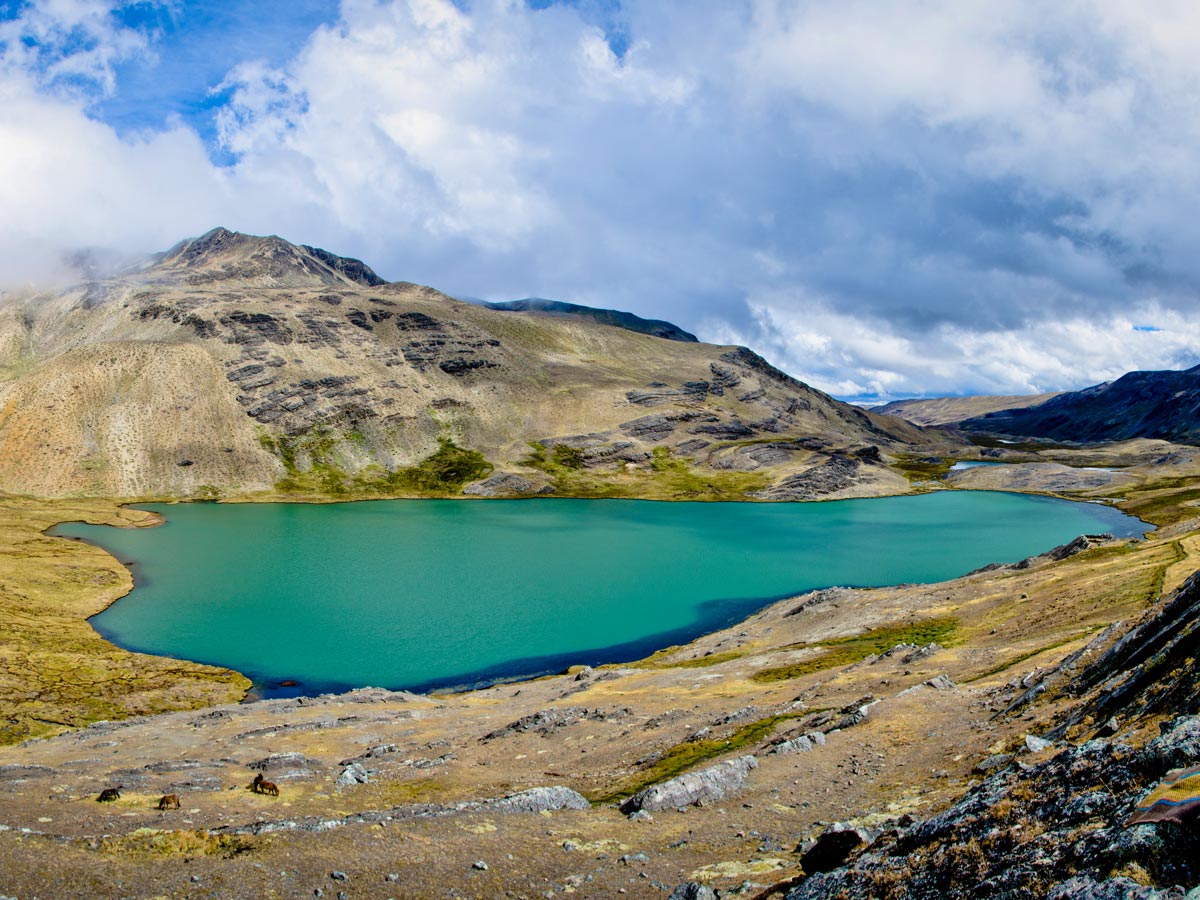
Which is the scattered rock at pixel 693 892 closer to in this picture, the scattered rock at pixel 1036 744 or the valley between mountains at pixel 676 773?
the valley between mountains at pixel 676 773

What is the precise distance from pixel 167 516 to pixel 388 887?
180 m

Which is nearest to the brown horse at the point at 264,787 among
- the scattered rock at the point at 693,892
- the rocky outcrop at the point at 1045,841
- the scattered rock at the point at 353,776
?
the scattered rock at the point at 353,776

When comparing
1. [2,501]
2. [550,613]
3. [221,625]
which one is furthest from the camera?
[2,501]

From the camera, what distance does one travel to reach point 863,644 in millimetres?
62531

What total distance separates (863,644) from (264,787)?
169 feet

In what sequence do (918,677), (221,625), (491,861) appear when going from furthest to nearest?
(221,625)
(918,677)
(491,861)

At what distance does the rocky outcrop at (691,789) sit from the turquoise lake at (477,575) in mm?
46642

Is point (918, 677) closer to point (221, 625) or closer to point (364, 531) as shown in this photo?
point (221, 625)

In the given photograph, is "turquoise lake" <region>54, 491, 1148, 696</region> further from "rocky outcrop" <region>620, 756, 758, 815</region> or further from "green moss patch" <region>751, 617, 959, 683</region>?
"rocky outcrop" <region>620, 756, 758, 815</region>

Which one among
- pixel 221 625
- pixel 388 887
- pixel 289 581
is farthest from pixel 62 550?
pixel 388 887

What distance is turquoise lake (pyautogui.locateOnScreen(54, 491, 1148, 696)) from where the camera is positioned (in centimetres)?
7694

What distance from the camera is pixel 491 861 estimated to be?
68.0 ft

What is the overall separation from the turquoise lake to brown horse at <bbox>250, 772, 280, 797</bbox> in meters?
38.4

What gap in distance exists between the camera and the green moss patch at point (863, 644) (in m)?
55.6
